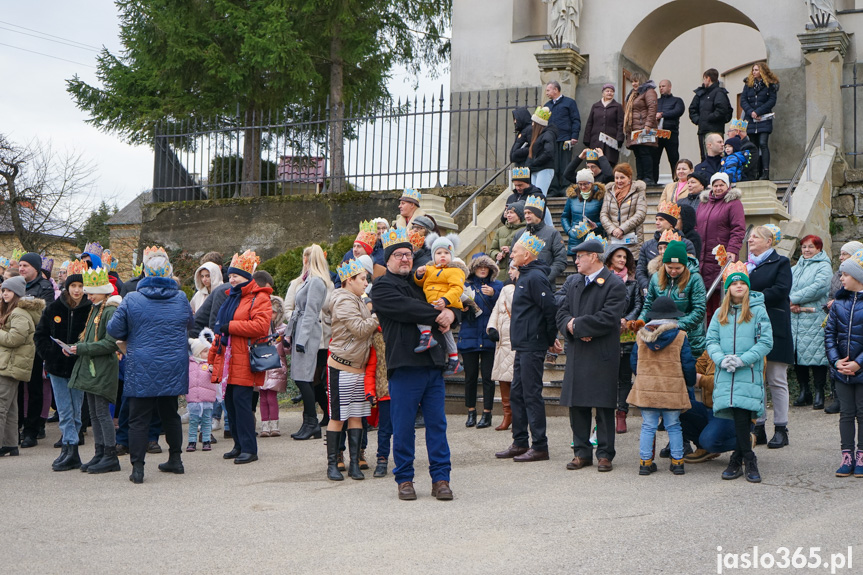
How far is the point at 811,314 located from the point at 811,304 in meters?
0.11

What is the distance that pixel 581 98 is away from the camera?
61.2 ft

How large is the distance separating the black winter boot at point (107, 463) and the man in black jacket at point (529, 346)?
3.37m

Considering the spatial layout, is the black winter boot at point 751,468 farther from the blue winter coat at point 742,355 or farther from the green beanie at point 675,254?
the green beanie at point 675,254

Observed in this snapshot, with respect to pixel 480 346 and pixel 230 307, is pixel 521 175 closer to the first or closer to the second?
pixel 480 346

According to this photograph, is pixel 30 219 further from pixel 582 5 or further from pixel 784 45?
pixel 784 45

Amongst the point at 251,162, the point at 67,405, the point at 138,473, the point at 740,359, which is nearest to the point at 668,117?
the point at 251,162

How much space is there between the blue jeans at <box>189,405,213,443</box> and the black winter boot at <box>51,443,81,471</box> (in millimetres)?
1337

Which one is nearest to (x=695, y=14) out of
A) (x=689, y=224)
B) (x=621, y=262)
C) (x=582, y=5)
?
(x=582, y=5)

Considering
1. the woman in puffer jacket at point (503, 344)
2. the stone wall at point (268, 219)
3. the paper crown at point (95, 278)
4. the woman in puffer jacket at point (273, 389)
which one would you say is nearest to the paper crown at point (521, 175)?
the woman in puffer jacket at point (503, 344)

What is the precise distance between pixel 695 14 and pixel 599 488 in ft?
44.4

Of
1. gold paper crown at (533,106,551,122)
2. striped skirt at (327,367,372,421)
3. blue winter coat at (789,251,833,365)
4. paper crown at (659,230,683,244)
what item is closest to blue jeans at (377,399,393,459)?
striped skirt at (327,367,372,421)

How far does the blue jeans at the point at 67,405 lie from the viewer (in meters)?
9.13

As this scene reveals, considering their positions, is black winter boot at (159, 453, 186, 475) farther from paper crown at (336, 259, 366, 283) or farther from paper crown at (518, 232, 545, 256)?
paper crown at (518, 232, 545, 256)

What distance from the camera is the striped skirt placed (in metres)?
8.29
